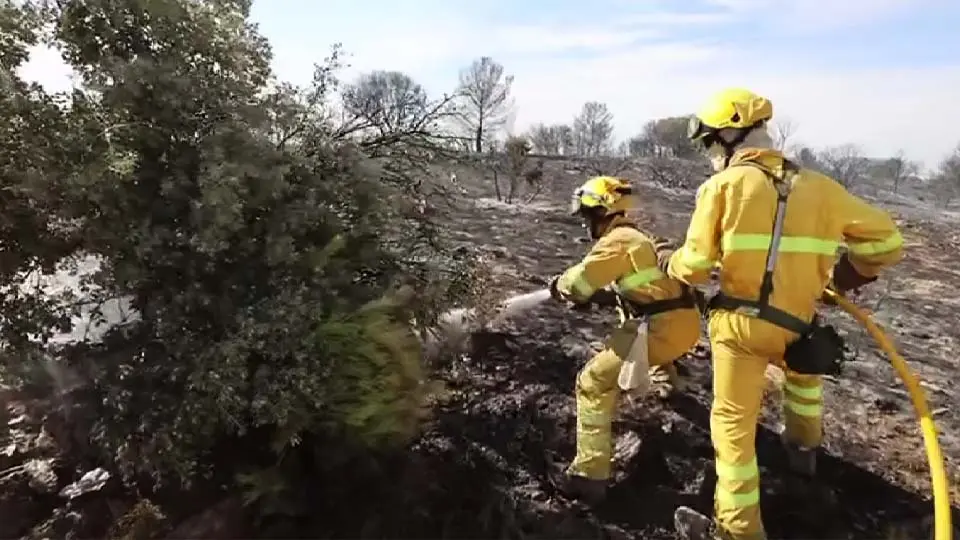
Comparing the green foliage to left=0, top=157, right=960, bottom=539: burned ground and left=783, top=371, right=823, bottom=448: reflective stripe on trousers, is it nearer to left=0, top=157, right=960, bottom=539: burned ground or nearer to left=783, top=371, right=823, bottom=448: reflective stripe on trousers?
left=0, top=157, right=960, bottom=539: burned ground

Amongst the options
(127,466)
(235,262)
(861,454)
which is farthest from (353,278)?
(861,454)

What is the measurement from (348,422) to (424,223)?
1.92 meters

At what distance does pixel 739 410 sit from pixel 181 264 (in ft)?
9.94

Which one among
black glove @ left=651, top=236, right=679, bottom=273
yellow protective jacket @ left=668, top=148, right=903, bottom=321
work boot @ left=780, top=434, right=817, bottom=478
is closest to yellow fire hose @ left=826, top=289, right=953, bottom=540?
yellow protective jacket @ left=668, top=148, right=903, bottom=321

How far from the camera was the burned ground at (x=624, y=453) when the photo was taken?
15.9 feet

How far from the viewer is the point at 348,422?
4.83 meters

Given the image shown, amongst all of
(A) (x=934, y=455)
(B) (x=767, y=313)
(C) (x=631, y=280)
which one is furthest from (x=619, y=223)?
(A) (x=934, y=455)

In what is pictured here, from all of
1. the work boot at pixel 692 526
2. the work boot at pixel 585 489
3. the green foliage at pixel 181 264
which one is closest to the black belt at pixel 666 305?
the work boot at pixel 585 489

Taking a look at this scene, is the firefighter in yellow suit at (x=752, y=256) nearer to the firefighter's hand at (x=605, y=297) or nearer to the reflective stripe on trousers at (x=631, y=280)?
the reflective stripe on trousers at (x=631, y=280)

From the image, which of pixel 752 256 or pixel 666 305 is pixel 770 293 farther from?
pixel 666 305

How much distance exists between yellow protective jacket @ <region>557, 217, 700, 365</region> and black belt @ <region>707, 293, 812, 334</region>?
25.1 inches

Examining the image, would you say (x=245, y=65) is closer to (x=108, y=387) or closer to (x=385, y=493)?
(x=108, y=387)

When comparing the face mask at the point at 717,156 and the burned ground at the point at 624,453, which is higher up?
the face mask at the point at 717,156

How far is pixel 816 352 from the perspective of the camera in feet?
14.0
